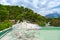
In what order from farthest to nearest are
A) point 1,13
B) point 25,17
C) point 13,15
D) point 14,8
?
1. point 14,8
2. point 13,15
3. point 25,17
4. point 1,13

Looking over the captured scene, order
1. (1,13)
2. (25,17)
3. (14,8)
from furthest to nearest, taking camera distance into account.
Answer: (14,8) → (25,17) → (1,13)

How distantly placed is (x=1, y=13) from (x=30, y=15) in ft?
50.6

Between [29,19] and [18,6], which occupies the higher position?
[18,6]

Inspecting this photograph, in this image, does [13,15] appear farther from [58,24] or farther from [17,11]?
[58,24]

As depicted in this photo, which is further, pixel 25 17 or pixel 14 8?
pixel 14 8

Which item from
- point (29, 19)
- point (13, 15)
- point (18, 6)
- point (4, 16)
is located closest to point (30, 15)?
point (29, 19)

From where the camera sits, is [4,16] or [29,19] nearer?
[4,16]

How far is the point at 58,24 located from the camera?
42.1m

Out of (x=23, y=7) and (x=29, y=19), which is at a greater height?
(x=23, y=7)

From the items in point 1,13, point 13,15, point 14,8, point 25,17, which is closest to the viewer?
point 1,13

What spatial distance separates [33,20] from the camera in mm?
43594

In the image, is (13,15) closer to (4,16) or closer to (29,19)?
(29,19)

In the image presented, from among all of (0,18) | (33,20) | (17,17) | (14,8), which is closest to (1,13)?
(0,18)

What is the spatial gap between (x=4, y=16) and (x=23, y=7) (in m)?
20.6
